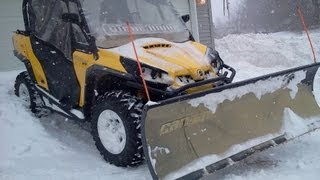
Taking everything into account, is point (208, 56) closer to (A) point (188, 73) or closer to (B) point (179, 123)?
(A) point (188, 73)

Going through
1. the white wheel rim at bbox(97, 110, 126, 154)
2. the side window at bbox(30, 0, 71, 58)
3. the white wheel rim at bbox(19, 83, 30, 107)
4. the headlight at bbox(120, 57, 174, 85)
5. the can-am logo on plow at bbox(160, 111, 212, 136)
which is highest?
the side window at bbox(30, 0, 71, 58)

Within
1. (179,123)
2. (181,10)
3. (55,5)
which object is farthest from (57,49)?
(181,10)

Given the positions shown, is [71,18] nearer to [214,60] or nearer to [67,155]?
[67,155]

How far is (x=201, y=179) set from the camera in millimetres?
4699

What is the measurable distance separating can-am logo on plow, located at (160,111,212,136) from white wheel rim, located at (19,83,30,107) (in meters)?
3.60

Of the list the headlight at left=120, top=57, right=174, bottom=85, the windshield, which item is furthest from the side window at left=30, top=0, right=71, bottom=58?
the headlight at left=120, top=57, right=174, bottom=85

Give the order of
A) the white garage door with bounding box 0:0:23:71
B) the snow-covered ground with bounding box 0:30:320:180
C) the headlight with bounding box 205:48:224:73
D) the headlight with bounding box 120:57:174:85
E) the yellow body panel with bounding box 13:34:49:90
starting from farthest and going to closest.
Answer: the white garage door with bounding box 0:0:23:71 < the yellow body panel with bounding box 13:34:49:90 < the headlight with bounding box 205:48:224:73 < the headlight with bounding box 120:57:174:85 < the snow-covered ground with bounding box 0:30:320:180

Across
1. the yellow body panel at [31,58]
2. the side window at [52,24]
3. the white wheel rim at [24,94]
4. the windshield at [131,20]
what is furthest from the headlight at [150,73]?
Result: the white wheel rim at [24,94]

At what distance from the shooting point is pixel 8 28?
34.7 ft

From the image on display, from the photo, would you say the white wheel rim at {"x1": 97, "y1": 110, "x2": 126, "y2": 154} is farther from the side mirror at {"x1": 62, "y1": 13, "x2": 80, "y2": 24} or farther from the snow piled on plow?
the side mirror at {"x1": 62, "y1": 13, "x2": 80, "y2": 24}

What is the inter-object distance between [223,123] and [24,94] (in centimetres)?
399

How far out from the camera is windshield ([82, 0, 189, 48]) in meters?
5.76

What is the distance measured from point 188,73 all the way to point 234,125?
2.65 ft

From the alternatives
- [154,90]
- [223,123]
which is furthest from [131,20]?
[223,123]
